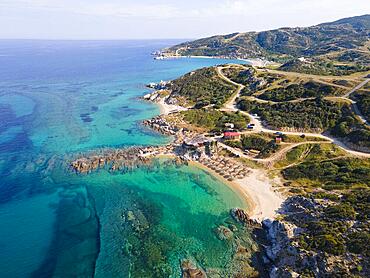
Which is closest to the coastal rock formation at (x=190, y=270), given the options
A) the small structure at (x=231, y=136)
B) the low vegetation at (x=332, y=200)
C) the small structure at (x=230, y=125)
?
the low vegetation at (x=332, y=200)

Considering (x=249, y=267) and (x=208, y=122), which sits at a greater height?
(x=249, y=267)

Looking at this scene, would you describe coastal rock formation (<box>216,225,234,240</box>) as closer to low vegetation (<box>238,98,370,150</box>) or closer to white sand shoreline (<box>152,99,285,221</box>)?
white sand shoreline (<box>152,99,285,221</box>)

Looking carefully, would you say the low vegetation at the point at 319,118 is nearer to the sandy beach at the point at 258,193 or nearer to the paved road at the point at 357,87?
the paved road at the point at 357,87

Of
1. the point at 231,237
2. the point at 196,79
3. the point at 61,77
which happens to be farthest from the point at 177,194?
the point at 61,77

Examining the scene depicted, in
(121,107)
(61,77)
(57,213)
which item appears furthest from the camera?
(61,77)

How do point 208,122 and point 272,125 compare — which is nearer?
point 272,125

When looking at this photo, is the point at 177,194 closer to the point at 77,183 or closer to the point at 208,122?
the point at 77,183

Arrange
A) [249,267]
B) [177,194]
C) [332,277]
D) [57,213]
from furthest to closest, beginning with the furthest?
[177,194] < [57,213] < [249,267] < [332,277]

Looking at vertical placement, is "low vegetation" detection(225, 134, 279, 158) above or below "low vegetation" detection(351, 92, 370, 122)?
below

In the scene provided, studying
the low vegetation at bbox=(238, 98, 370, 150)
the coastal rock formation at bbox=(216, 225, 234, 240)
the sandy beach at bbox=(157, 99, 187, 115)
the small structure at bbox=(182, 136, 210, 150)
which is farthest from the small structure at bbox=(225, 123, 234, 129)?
the coastal rock formation at bbox=(216, 225, 234, 240)

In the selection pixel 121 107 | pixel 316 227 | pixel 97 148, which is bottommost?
pixel 121 107

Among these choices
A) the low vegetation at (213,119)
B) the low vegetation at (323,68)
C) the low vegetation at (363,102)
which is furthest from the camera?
the low vegetation at (323,68)
